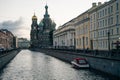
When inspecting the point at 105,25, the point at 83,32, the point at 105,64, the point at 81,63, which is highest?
the point at 105,25

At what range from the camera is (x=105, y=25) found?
82.2m

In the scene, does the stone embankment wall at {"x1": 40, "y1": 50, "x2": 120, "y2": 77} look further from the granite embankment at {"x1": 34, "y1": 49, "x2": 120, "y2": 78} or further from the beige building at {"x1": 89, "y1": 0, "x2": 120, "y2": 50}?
the beige building at {"x1": 89, "y1": 0, "x2": 120, "y2": 50}

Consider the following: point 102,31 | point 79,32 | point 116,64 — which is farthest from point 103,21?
point 116,64

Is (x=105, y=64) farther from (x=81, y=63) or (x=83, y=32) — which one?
(x=83, y=32)

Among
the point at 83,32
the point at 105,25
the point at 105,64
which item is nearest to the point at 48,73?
the point at 105,64

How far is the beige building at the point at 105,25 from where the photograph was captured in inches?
2921

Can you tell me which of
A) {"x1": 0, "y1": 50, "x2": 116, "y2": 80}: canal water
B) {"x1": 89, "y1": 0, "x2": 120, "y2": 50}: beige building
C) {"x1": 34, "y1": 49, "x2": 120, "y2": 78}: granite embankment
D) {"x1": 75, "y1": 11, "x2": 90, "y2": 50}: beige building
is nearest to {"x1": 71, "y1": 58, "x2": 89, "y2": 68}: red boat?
{"x1": 34, "y1": 49, "x2": 120, "y2": 78}: granite embankment

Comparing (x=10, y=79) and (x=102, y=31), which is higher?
(x=102, y=31)

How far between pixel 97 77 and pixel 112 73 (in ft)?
8.34

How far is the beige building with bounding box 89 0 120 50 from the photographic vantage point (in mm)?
74200

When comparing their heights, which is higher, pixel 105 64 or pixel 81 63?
pixel 105 64

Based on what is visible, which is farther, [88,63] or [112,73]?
[88,63]

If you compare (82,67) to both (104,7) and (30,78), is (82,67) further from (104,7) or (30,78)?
(104,7)

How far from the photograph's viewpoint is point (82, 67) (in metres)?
61.3
